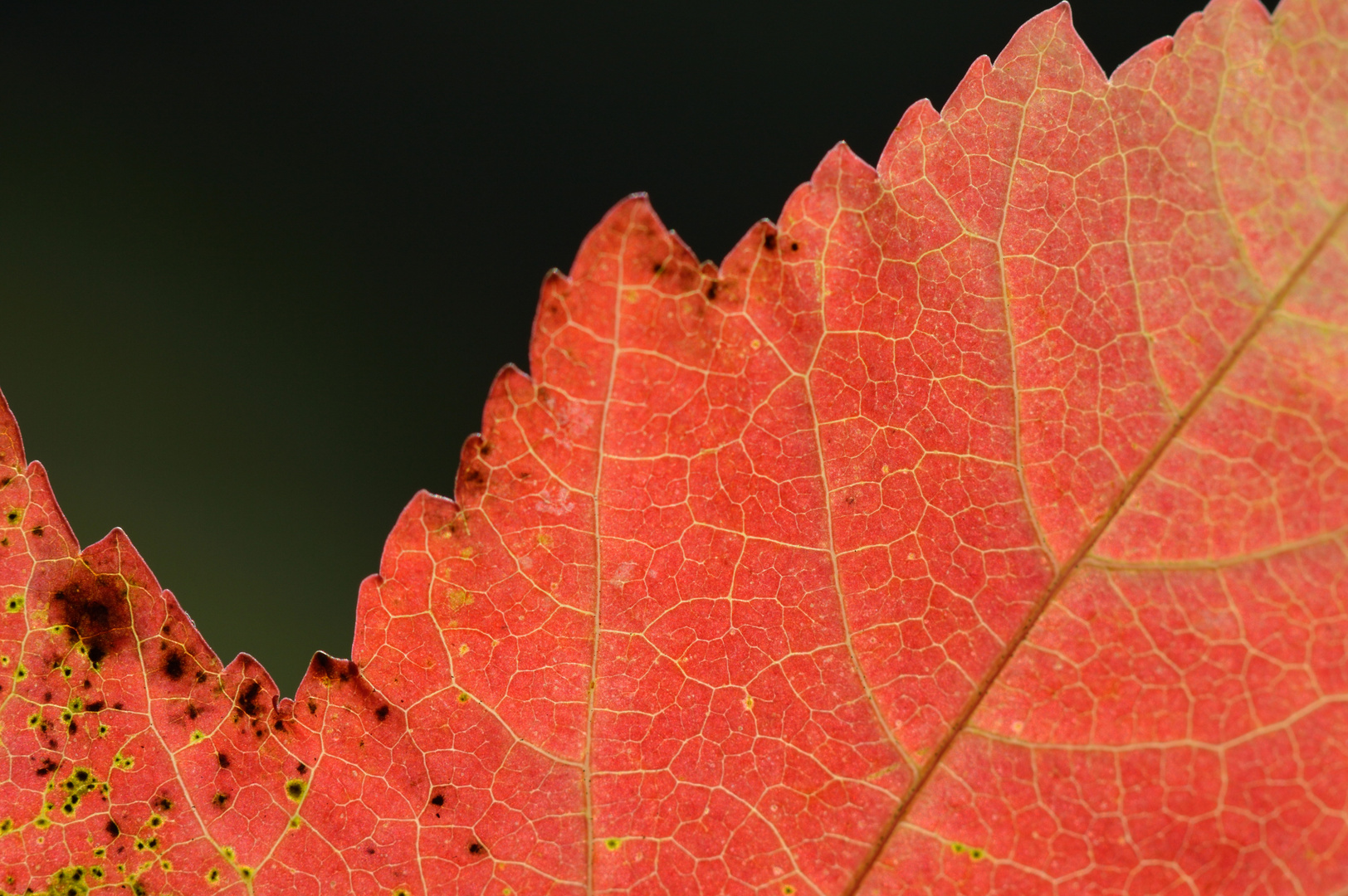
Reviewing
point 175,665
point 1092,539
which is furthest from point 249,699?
point 1092,539

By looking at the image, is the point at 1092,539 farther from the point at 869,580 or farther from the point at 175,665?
the point at 175,665

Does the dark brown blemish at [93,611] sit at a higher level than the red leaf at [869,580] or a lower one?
lower

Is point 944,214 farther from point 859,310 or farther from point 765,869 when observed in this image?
point 765,869

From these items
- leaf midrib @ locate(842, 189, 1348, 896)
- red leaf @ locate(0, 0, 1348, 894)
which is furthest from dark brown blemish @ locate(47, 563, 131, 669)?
leaf midrib @ locate(842, 189, 1348, 896)

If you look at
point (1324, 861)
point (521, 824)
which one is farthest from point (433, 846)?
point (1324, 861)

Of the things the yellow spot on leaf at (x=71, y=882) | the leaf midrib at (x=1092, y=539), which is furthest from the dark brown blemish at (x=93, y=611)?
the leaf midrib at (x=1092, y=539)

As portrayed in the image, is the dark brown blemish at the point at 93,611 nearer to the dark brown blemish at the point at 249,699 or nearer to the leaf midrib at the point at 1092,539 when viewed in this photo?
the dark brown blemish at the point at 249,699

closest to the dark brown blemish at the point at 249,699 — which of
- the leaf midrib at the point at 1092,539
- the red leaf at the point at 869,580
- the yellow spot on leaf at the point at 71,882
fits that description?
the red leaf at the point at 869,580

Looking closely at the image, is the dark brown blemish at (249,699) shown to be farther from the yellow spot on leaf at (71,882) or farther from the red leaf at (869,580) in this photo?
the yellow spot on leaf at (71,882)

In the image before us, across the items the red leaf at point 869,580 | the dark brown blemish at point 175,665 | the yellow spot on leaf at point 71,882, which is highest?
the red leaf at point 869,580
